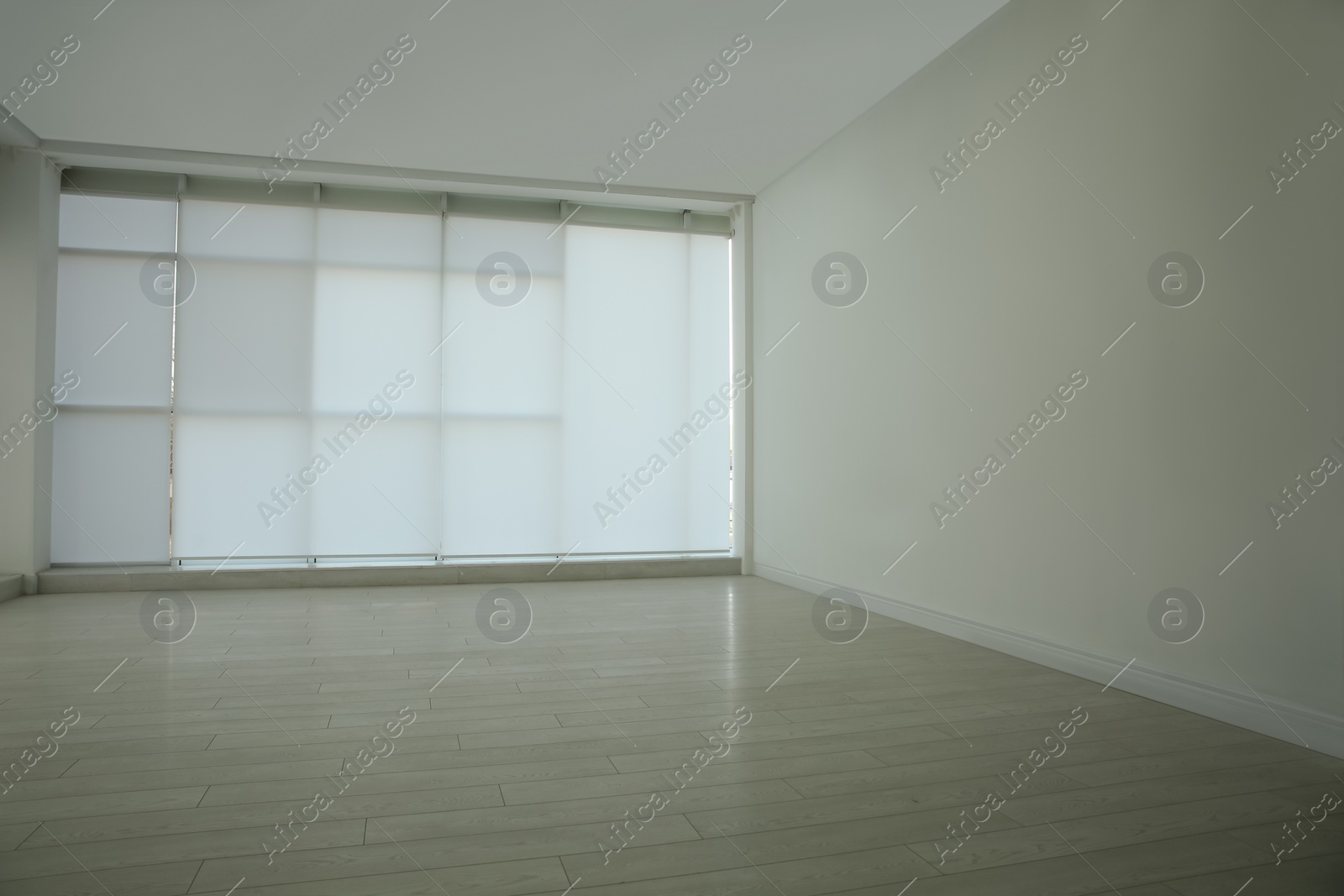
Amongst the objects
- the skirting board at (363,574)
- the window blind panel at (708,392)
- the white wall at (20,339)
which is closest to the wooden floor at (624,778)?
the skirting board at (363,574)

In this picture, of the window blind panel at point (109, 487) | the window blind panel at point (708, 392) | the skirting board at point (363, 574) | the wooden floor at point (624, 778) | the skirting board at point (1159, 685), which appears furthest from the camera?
the window blind panel at point (708, 392)

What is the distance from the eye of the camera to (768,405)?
7109 mm

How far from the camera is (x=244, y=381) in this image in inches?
265

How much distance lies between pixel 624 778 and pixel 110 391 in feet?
19.3

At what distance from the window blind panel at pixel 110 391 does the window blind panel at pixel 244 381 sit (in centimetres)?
16

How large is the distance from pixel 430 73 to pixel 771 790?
4.41 metres

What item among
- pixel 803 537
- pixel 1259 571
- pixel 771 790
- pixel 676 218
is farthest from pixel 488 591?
pixel 1259 571

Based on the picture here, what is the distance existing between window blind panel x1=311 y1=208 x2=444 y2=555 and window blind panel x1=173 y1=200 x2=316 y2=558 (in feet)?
0.49

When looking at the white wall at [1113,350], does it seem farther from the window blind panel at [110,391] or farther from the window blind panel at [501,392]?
the window blind panel at [110,391]

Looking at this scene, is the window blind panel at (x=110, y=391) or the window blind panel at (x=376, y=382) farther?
the window blind panel at (x=376, y=382)

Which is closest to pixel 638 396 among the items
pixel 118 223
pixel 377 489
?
pixel 377 489

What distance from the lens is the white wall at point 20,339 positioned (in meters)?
6.14

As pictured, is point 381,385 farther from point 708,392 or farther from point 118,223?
point 708,392

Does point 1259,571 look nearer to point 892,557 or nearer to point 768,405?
point 892,557
